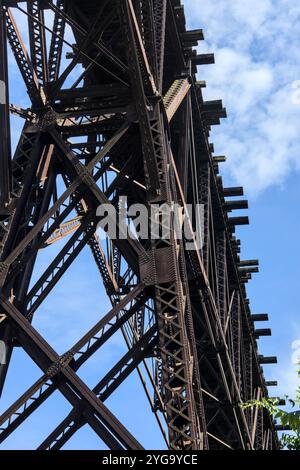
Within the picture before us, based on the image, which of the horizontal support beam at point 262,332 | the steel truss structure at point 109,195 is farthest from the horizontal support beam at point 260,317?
the steel truss structure at point 109,195

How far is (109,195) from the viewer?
14.7 metres

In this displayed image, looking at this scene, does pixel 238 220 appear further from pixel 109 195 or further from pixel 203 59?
pixel 109 195

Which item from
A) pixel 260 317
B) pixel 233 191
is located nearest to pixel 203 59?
pixel 233 191

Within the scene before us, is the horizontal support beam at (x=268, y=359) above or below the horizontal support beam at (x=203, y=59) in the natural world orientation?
below

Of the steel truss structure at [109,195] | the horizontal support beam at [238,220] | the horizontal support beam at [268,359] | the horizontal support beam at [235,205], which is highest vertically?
the horizontal support beam at [235,205]

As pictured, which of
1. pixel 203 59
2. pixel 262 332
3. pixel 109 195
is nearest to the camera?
pixel 109 195

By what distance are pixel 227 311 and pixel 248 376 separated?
15.1 ft

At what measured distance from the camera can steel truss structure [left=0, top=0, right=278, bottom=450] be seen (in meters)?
12.4

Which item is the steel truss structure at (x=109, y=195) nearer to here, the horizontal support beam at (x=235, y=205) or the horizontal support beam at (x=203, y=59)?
the horizontal support beam at (x=203, y=59)

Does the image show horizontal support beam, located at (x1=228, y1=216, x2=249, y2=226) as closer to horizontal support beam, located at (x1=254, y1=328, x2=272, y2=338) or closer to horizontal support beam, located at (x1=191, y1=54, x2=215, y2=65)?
horizontal support beam, located at (x1=254, y1=328, x2=272, y2=338)

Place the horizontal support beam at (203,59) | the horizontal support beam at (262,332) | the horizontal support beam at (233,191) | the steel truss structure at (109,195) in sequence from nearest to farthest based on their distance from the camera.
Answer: the steel truss structure at (109,195), the horizontal support beam at (203,59), the horizontal support beam at (233,191), the horizontal support beam at (262,332)

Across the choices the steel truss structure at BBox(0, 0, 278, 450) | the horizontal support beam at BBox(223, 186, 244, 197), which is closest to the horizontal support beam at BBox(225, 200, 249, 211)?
the horizontal support beam at BBox(223, 186, 244, 197)

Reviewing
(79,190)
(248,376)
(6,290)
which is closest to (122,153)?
(79,190)

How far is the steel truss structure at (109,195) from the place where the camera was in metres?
12.4
